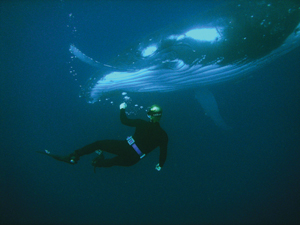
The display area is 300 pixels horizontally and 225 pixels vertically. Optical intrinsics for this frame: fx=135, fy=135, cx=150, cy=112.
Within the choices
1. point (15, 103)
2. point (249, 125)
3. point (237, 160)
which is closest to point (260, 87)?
point (249, 125)

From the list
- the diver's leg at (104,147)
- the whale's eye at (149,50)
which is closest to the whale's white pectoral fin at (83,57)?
the whale's eye at (149,50)

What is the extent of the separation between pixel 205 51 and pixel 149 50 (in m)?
1.54

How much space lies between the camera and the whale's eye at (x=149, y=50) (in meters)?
3.42

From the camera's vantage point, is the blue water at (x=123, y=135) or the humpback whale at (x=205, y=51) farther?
the blue water at (x=123, y=135)

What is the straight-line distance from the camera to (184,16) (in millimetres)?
3283

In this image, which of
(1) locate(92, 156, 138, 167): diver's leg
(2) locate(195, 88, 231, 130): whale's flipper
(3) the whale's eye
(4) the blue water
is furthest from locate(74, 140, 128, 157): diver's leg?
(2) locate(195, 88, 231, 130): whale's flipper

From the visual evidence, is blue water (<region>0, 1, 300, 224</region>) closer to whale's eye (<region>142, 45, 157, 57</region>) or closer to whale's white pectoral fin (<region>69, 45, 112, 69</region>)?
whale's white pectoral fin (<region>69, 45, 112, 69</region>)

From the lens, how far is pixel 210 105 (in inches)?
187

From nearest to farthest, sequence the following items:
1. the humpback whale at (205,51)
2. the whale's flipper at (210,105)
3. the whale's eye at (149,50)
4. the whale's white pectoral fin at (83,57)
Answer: the humpback whale at (205,51), the whale's eye at (149,50), the whale's white pectoral fin at (83,57), the whale's flipper at (210,105)

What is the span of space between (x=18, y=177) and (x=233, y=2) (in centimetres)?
944

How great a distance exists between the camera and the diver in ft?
9.11

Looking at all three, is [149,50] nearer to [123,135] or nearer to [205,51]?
[205,51]

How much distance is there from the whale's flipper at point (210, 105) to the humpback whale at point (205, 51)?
4 cm

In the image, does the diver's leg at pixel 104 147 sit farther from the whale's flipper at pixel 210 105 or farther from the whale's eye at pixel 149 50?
the whale's flipper at pixel 210 105
